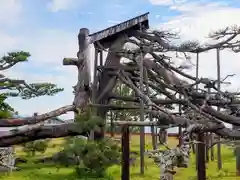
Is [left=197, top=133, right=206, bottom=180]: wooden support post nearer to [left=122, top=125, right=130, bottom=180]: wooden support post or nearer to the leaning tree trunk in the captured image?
[left=122, top=125, right=130, bottom=180]: wooden support post

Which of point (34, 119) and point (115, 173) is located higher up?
point (34, 119)

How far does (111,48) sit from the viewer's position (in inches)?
590

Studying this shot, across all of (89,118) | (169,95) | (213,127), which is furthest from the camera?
(169,95)

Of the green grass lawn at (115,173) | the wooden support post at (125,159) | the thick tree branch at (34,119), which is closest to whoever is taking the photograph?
the wooden support post at (125,159)

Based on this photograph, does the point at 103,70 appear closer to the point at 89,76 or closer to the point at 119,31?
the point at 89,76

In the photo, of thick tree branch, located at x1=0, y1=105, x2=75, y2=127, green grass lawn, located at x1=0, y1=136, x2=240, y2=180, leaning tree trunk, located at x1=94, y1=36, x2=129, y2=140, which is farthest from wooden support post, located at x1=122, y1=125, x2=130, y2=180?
leaning tree trunk, located at x1=94, y1=36, x2=129, y2=140

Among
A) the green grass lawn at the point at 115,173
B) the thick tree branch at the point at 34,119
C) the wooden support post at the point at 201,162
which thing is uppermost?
the thick tree branch at the point at 34,119

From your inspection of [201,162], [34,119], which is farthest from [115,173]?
[201,162]

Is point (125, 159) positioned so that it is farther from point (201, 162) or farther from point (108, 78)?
point (108, 78)

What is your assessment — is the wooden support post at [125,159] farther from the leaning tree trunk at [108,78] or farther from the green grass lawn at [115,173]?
the leaning tree trunk at [108,78]

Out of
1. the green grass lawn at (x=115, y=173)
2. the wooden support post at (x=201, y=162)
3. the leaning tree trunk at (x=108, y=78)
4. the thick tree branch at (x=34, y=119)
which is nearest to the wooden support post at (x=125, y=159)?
the wooden support post at (x=201, y=162)

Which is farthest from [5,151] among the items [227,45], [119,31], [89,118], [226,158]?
[226,158]

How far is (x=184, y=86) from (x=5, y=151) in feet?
20.2

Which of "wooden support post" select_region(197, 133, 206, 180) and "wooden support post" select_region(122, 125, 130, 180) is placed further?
"wooden support post" select_region(122, 125, 130, 180)
